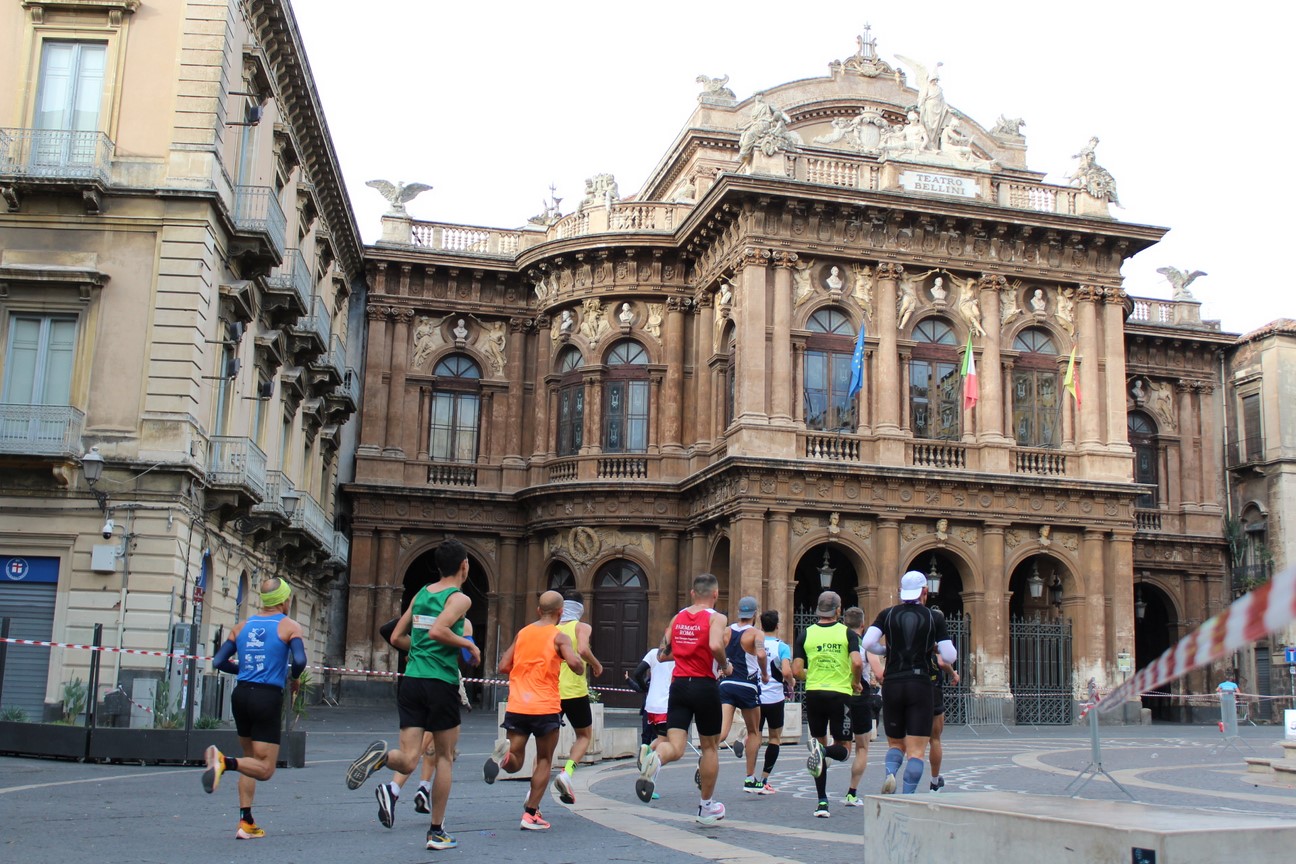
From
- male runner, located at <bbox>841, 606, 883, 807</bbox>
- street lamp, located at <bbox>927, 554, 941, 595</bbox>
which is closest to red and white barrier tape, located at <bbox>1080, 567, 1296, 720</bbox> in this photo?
male runner, located at <bbox>841, 606, 883, 807</bbox>

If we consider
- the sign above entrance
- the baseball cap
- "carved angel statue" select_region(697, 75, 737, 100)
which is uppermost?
"carved angel statue" select_region(697, 75, 737, 100)

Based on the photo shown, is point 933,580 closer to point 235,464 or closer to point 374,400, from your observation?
point 374,400

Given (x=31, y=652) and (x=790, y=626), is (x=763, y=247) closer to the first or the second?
(x=790, y=626)

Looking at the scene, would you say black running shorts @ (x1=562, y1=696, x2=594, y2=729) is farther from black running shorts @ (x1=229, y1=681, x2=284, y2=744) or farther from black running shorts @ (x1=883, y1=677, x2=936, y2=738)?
black running shorts @ (x1=229, y1=681, x2=284, y2=744)

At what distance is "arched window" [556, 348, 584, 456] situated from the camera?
35.2m

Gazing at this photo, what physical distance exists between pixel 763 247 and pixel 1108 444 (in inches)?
363

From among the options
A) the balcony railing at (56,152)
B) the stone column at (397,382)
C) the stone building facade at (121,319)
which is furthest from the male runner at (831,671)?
the stone column at (397,382)

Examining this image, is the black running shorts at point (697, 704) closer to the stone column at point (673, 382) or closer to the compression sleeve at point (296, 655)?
the compression sleeve at point (296, 655)

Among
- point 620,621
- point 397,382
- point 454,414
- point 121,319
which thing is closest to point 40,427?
point 121,319

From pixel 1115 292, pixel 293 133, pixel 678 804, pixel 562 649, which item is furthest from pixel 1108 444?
pixel 562 649

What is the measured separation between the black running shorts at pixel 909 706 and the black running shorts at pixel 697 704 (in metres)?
1.30

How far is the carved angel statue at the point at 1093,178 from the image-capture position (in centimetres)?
3334

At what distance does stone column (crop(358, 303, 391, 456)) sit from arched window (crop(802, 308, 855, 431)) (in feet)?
36.9

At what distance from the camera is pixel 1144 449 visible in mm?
40062
